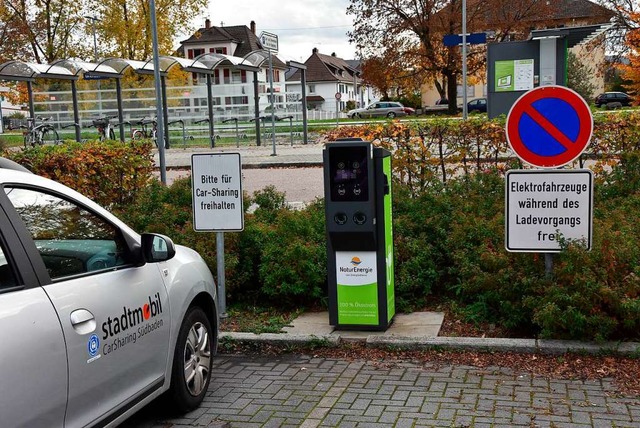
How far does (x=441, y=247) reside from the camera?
23.0 ft

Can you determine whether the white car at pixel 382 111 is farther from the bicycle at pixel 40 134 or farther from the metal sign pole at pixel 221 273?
the metal sign pole at pixel 221 273

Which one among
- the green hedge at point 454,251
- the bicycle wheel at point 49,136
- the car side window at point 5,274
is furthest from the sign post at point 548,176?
the bicycle wheel at point 49,136

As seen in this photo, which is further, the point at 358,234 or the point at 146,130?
the point at 146,130

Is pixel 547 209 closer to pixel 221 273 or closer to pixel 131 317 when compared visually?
pixel 221 273

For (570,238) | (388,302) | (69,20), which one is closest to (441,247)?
(388,302)

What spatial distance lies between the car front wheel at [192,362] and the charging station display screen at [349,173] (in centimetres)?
158

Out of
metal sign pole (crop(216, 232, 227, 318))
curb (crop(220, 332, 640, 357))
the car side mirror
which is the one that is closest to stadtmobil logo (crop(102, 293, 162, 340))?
the car side mirror

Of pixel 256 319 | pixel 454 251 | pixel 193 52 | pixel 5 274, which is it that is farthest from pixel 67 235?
pixel 193 52

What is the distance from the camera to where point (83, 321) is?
3.44 m

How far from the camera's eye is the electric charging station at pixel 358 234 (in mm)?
5766

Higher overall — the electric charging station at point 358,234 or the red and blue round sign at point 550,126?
the red and blue round sign at point 550,126

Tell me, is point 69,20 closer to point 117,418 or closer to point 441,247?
point 441,247

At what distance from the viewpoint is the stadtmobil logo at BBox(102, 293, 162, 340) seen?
3654mm

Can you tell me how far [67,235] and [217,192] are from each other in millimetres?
2590
